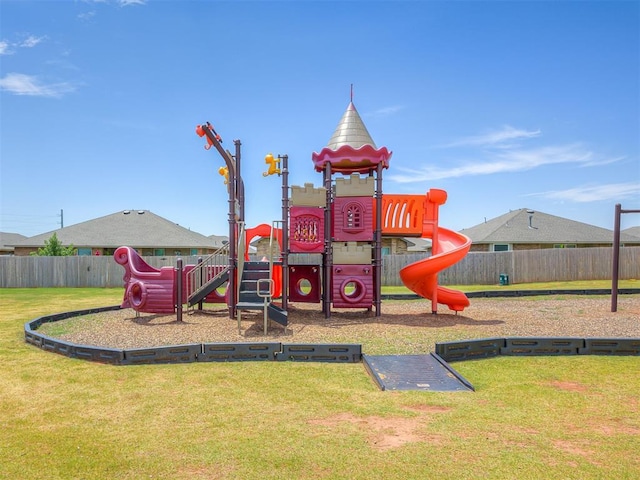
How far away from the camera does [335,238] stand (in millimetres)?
13273

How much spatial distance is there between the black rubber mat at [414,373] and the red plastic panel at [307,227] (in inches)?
217

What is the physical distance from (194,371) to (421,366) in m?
3.70

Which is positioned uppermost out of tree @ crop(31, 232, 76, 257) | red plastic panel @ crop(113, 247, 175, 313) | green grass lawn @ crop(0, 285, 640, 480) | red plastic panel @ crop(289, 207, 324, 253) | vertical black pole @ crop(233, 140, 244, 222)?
vertical black pole @ crop(233, 140, 244, 222)

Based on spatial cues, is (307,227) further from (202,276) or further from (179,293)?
(179,293)

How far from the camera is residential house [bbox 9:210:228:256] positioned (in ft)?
116

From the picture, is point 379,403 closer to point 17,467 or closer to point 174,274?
point 17,467

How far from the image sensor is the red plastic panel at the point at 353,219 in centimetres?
1330

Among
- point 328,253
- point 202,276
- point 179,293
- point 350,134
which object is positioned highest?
point 350,134

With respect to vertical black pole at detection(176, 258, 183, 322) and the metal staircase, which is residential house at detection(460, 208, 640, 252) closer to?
the metal staircase

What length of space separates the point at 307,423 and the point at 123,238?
3460 cm

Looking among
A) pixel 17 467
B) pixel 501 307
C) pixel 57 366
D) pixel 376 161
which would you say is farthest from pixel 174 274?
pixel 501 307

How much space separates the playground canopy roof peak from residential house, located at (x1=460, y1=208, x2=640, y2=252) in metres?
22.8

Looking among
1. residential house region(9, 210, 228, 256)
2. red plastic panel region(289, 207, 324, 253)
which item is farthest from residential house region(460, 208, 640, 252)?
red plastic panel region(289, 207, 324, 253)

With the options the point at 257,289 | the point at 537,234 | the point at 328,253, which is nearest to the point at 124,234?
the point at 328,253
